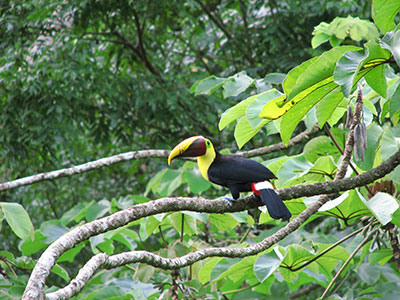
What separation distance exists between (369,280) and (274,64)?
2593 mm

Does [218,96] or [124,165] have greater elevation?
[218,96]

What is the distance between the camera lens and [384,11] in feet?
5.50

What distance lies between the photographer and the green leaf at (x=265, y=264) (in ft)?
7.04

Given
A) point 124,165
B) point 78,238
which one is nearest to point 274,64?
point 124,165

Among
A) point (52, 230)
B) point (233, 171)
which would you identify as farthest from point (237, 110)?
point (52, 230)

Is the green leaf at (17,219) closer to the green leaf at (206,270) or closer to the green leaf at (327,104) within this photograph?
the green leaf at (206,270)

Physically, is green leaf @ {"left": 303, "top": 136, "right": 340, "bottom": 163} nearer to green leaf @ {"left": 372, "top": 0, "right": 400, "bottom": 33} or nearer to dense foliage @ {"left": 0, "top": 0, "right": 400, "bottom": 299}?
dense foliage @ {"left": 0, "top": 0, "right": 400, "bottom": 299}

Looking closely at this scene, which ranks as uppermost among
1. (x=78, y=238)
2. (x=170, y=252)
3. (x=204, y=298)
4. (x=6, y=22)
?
(x=6, y=22)

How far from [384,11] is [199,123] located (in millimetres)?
3852

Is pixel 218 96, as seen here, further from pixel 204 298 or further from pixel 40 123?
pixel 204 298

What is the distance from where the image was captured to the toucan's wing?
2564 millimetres

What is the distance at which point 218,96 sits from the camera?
515 cm

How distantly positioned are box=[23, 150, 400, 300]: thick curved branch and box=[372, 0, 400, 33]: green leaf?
1.86ft

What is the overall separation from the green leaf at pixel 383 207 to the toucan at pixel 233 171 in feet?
1.25
